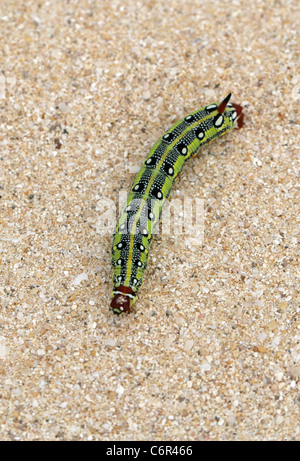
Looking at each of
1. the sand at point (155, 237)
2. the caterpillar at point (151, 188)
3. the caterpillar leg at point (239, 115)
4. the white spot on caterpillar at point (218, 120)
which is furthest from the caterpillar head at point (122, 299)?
the caterpillar leg at point (239, 115)

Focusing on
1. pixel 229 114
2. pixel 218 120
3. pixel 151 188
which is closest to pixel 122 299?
pixel 151 188

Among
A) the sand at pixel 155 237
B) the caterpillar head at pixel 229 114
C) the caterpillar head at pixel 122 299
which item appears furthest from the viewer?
the caterpillar head at pixel 229 114

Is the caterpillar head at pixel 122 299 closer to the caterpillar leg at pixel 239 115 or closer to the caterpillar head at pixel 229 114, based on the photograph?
the caterpillar head at pixel 229 114

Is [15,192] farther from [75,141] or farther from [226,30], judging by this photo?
[226,30]

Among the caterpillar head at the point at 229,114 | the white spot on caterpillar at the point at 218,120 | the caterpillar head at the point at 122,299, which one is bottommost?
the caterpillar head at the point at 122,299

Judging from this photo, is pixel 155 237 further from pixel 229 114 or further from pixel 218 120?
pixel 229 114

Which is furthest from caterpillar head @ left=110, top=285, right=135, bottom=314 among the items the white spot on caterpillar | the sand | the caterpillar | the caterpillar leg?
the caterpillar leg

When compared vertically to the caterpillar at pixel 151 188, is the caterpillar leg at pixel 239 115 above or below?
above

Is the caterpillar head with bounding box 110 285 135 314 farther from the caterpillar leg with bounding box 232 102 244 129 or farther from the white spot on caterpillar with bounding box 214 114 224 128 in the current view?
the caterpillar leg with bounding box 232 102 244 129
